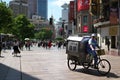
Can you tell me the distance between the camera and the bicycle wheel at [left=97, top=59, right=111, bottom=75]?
16.7m

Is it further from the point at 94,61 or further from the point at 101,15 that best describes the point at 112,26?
the point at 94,61

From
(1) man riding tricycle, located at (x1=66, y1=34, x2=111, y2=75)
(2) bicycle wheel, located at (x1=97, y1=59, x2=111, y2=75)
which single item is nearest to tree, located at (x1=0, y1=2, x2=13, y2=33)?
(1) man riding tricycle, located at (x1=66, y1=34, x2=111, y2=75)

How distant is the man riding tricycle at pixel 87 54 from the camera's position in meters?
17.0

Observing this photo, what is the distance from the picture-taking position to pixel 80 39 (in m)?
18.6

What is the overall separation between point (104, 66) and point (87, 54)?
134 cm

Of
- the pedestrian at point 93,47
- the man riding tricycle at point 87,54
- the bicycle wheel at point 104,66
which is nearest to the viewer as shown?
the bicycle wheel at point 104,66

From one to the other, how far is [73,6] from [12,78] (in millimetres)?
89838

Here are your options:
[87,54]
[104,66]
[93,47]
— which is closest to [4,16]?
[87,54]

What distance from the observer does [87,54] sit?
58.6 ft

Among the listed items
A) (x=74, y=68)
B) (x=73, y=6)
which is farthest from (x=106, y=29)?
(x=73, y=6)

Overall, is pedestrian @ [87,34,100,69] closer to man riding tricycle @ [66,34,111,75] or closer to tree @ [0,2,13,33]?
man riding tricycle @ [66,34,111,75]

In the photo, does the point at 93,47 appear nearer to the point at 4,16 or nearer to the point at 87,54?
the point at 87,54

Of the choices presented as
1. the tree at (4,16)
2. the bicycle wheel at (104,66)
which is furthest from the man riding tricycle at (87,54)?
the tree at (4,16)

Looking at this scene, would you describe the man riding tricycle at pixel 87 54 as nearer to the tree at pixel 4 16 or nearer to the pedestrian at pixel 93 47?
the pedestrian at pixel 93 47
